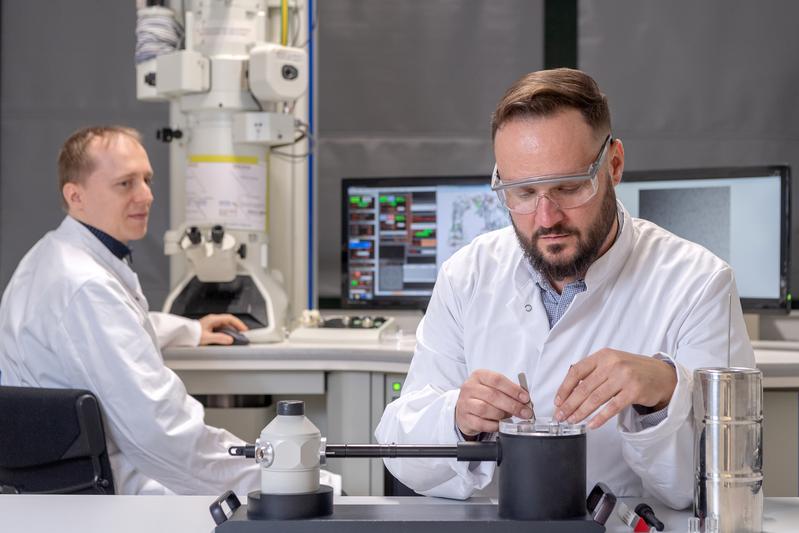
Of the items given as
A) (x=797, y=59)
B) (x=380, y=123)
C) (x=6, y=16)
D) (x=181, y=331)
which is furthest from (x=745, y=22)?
(x=6, y=16)

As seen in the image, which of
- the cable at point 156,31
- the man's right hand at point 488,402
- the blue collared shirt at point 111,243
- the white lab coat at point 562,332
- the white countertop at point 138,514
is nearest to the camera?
the white countertop at point 138,514

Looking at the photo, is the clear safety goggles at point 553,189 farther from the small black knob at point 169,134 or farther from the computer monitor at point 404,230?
the small black knob at point 169,134

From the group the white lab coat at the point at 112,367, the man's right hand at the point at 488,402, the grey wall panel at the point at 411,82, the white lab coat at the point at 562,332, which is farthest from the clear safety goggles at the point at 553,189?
the grey wall panel at the point at 411,82

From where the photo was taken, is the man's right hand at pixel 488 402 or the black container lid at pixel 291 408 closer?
the black container lid at pixel 291 408

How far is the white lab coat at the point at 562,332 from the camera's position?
1.38 meters

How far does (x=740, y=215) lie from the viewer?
266 cm

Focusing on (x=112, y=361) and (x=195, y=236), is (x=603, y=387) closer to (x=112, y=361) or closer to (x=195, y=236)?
(x=112, y=361)

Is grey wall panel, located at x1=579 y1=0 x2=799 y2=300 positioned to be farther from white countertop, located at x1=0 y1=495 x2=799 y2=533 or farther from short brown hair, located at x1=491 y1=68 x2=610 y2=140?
white countertop, located at x1=0 y1=495 x2=799 y2=533

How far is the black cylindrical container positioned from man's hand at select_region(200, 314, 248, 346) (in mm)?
1761

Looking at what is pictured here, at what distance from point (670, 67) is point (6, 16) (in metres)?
2.43

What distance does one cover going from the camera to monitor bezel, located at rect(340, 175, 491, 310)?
2.96m

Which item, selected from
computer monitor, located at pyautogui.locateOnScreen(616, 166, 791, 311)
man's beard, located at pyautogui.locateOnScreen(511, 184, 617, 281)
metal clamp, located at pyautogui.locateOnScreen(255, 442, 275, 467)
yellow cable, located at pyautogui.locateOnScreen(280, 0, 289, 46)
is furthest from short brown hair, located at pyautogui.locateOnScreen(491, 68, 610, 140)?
yellow cable, located at pyautogui.locateOnScreen(280, 0, 289, 46)

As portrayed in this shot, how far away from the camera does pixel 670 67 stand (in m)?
3.49

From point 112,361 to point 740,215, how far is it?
5.38ft
